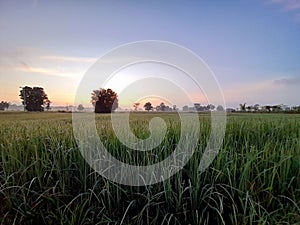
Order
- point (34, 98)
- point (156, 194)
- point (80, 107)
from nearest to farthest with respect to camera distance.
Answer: point (156, 194), point (80, 107), point (34, 98)

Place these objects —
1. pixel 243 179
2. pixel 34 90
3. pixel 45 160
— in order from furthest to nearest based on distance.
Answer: pixel 34 90 → pixel 45 160 → pixel 243 179

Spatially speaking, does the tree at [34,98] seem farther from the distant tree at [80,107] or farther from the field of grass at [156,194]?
the field of grass at [156,194]

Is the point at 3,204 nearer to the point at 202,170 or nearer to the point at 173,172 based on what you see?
the point at 173,172

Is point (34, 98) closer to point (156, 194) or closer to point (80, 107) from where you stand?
point (80, 107)

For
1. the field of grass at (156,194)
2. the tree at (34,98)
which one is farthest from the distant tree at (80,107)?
the tree at (34,98)

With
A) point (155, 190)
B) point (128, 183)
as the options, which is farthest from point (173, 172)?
point (128, 183)

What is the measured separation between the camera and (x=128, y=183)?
224 cm

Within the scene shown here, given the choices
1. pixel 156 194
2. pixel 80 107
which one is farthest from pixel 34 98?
pixel 156 194

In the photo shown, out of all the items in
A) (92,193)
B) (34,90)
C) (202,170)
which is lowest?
(92,193)

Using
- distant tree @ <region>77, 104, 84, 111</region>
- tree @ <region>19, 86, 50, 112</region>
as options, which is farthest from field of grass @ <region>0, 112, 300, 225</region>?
tree @ <region>19, 86, 50, 112</region>

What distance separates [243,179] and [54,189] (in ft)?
4.56

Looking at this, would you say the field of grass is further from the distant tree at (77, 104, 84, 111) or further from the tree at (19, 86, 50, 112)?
the tree at (19, 86, 50, 112)

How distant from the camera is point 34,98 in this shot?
28.1 ft

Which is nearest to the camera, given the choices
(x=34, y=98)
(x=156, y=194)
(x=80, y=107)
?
(x=156, y=194)
